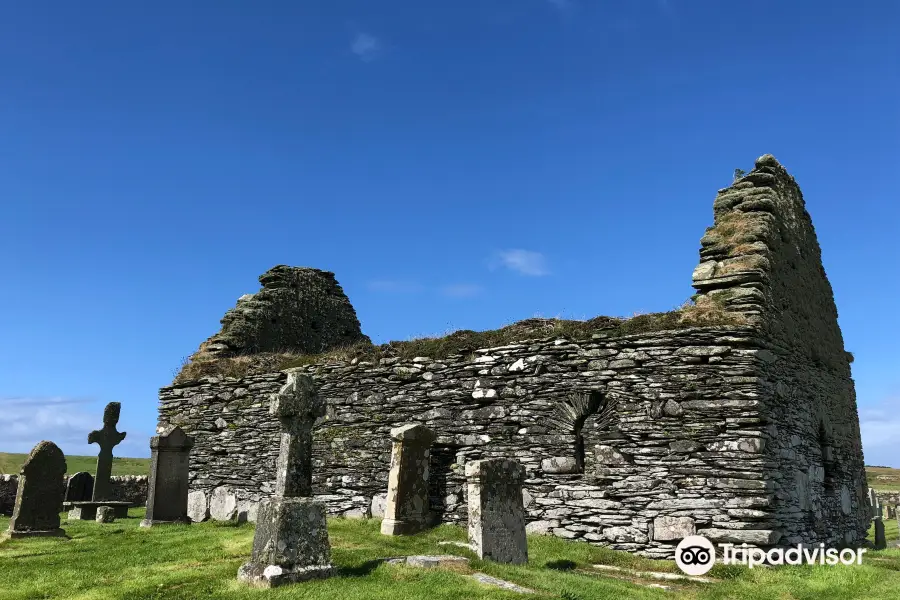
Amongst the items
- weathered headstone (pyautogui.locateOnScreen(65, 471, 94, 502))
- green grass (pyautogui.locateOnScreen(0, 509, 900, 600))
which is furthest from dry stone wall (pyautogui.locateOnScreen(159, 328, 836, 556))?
weathered headstone (pyautogui.locateOnScreen(65, 471, 94, 502))

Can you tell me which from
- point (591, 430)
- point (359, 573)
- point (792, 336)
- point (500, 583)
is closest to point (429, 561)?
point (359, 573)

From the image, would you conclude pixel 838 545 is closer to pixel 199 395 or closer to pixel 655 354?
pixel 655 354

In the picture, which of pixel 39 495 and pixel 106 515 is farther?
pixel 106 515

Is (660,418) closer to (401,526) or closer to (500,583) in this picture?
(500,583)

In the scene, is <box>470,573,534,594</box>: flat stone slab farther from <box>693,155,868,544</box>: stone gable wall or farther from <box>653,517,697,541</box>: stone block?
<box>693,155,868,544</box>: stone gable wall

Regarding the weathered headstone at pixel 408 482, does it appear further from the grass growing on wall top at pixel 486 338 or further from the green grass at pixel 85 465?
the green grass at pixel 85 465

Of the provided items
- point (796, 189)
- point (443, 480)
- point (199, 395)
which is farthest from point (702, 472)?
point (199, 395)

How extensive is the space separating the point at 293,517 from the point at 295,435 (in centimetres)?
96

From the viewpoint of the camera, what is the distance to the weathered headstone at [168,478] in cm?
→ 1369

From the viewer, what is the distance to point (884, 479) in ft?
149

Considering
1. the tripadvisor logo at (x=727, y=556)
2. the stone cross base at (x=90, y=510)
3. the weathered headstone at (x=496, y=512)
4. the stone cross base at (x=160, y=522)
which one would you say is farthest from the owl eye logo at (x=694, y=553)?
the stone cross base at (x=90, y=510)

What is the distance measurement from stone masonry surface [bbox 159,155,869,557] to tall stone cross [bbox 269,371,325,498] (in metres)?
5.38

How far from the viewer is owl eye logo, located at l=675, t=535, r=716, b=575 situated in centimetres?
1032

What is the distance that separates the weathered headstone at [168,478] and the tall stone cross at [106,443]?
5.88 metres
